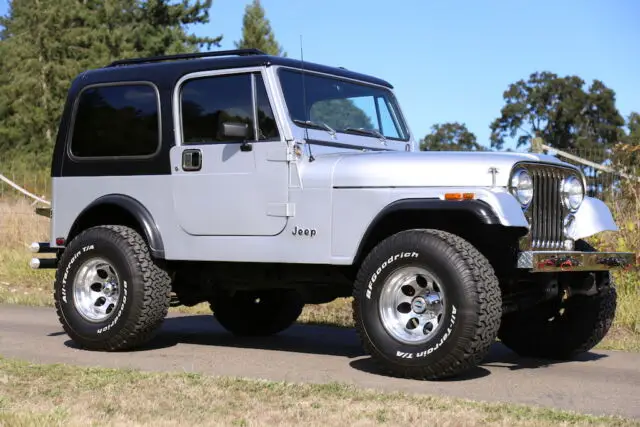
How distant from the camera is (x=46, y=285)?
14.4 metres

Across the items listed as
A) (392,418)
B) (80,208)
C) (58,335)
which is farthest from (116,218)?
(392,418)

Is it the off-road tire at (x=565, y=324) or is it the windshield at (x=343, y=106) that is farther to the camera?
the windshield at (x=343, y=106)

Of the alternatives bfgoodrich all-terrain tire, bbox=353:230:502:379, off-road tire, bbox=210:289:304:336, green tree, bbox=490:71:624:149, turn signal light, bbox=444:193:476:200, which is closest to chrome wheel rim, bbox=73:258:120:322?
off-road tire, bbox=210:289:304:336

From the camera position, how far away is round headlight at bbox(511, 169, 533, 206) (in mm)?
6882

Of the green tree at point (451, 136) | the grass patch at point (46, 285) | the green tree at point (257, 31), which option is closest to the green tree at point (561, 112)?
the green tree at point (451, 136)

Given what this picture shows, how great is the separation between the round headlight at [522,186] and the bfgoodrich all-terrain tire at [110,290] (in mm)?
2940

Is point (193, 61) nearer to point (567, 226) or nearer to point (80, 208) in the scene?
point (80, 208)

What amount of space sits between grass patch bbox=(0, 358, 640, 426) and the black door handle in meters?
1.99

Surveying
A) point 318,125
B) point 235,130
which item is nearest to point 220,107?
point 235,130

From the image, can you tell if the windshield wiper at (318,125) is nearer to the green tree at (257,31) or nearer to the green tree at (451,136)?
the green tree at (257,31)

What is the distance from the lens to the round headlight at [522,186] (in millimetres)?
6882

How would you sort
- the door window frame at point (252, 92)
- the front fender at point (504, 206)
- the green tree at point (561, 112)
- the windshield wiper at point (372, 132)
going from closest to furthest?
the front fender at point (504, 206) < the door window frame at point (252, 92) < the windshield wiper at point (372, 132) < the green tree at point (561, 112)

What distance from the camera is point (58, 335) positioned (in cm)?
945

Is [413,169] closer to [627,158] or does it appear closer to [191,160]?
[191,160]
